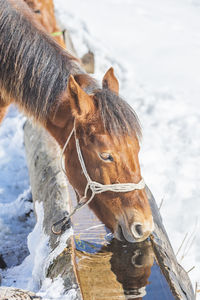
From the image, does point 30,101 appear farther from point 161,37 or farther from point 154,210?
point 161,37

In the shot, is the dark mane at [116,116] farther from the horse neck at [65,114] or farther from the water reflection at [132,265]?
the water reflection at [132,265]

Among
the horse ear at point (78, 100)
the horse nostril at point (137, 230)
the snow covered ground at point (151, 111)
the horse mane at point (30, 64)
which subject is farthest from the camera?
the snow covered ground at point (151, 111)

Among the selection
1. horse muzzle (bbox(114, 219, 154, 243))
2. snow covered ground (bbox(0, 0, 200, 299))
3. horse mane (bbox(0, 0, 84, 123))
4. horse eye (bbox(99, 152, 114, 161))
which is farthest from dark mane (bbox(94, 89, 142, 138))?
snow covered ground (bbox(0, 0, 200, 299))

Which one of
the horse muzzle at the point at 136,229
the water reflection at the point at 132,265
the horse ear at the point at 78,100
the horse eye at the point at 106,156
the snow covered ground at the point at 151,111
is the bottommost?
the snow covered ground at the point at 151,111

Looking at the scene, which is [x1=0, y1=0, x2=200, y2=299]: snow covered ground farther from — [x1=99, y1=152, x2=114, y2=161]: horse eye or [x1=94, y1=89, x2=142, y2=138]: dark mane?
[x1=94, y1=89, x2=142, y2=138]: dark mane

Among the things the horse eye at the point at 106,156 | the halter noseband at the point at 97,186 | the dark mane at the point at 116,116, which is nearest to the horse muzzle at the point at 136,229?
the halter noseband at the point at 97,186

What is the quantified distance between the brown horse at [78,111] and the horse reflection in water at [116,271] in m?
0.22

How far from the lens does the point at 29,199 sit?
3893 mm

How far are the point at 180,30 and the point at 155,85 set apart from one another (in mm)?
3589

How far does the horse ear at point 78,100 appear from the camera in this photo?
217 cm

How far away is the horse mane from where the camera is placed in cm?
246

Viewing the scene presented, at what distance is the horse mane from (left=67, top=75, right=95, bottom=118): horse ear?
22cm

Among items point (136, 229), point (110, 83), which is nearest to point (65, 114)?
point (110, 83)

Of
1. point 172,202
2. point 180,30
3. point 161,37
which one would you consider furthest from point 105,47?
point 172,202
